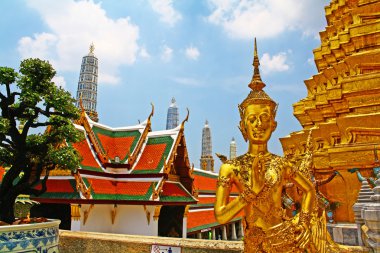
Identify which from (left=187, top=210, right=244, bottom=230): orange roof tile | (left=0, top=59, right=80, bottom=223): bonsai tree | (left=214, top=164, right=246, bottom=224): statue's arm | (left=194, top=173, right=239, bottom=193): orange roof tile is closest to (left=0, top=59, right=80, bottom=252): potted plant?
(left=0, top=59, right=80, bottom=223): bonsai tree

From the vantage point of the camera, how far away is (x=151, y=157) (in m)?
14.4

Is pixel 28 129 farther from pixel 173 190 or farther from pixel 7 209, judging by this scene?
pixel 173 190

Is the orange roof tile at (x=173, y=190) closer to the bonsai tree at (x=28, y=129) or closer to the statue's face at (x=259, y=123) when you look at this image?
the bonsai tree at (x=28, y=129)

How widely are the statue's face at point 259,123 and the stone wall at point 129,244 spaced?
103 inches

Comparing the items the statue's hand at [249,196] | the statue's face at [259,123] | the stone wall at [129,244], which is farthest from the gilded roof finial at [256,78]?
the stone wall at [129,244]

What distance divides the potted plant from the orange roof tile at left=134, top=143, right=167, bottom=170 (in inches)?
280

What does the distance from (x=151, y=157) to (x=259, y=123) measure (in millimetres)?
11295

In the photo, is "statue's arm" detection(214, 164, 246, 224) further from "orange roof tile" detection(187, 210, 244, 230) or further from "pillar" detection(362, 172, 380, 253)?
"orange roof tile" detection(187, 210, 244, 230)

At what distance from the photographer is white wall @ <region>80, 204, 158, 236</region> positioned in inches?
488

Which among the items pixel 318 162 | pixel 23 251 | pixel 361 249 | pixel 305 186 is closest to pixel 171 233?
pixel 318 162

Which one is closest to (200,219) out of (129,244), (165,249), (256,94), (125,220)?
(125,220)

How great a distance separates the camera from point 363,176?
26.6ft

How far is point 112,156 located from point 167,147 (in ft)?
8.94

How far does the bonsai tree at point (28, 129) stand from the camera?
614 cm
